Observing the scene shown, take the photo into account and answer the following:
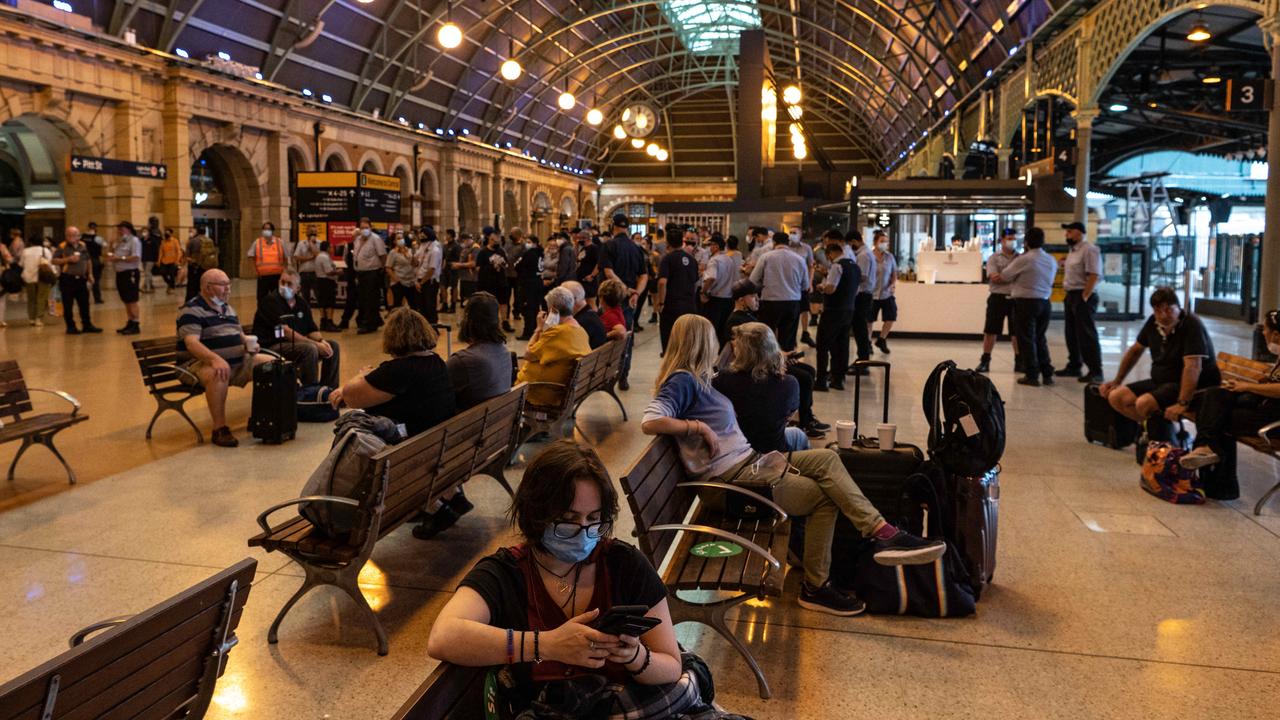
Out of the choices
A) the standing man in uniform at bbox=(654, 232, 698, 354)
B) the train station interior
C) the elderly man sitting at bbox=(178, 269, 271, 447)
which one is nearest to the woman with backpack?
the train station interior

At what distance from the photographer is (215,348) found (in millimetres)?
7539

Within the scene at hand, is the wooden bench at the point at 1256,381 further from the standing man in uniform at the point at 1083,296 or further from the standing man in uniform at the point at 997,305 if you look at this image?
the standing man in uniform at the point at 997,305

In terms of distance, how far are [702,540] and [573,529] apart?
1.97m

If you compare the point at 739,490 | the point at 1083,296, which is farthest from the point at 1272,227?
the point at 739,490

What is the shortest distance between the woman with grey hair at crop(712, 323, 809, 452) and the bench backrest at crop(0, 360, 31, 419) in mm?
4342

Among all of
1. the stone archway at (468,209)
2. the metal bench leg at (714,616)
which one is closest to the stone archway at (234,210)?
the stone archway at (468,209)

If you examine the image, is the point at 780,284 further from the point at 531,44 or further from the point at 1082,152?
the point at 531,44

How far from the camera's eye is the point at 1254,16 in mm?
15508

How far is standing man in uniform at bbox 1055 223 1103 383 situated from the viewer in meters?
10.5

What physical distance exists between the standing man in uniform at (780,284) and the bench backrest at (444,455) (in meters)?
5.31

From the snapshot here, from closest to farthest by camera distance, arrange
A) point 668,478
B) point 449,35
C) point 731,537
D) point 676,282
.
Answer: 1. point 731,537
2. point 668,478
3. point 676,282
4. point 449,35

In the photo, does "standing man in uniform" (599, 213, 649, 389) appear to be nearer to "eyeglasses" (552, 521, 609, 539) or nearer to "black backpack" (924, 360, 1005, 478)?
"black backpack" (924, 360, 1005, 478)

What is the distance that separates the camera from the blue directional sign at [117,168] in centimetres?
2031

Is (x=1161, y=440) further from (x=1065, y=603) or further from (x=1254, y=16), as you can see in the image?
(x=1254, y=16)
